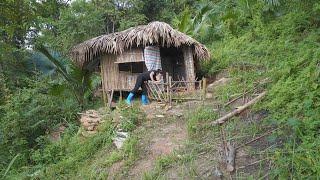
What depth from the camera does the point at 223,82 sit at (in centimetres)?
987

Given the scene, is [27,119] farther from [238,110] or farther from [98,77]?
[238,110]

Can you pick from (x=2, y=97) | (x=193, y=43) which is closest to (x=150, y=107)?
(x=193, y=43)

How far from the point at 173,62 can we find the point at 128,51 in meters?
2.50

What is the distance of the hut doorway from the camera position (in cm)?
1262

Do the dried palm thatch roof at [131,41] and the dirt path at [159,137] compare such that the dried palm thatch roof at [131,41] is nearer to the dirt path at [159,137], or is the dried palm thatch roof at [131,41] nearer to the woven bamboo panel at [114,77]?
the woven bamboo panel at [114,77]

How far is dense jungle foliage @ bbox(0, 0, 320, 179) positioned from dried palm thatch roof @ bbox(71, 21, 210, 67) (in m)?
0.60

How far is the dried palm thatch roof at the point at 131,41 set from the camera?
10356mm

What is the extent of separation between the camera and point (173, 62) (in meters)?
13.0

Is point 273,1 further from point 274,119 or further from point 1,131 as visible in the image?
point 1,131

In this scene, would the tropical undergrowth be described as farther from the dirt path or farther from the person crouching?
the person crouching

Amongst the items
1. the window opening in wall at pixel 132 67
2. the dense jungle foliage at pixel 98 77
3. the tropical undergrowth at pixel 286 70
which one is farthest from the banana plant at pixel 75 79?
the tropical undergrowth at pixel 286 70

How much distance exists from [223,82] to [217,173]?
15.6 ft

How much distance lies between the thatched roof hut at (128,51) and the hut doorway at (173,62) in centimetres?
46

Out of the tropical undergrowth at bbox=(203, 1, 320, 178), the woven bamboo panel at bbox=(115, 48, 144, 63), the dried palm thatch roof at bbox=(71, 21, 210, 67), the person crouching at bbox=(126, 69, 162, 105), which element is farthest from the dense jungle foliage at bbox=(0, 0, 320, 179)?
the person crouching at bbox=(126, 69, 162, 105)
